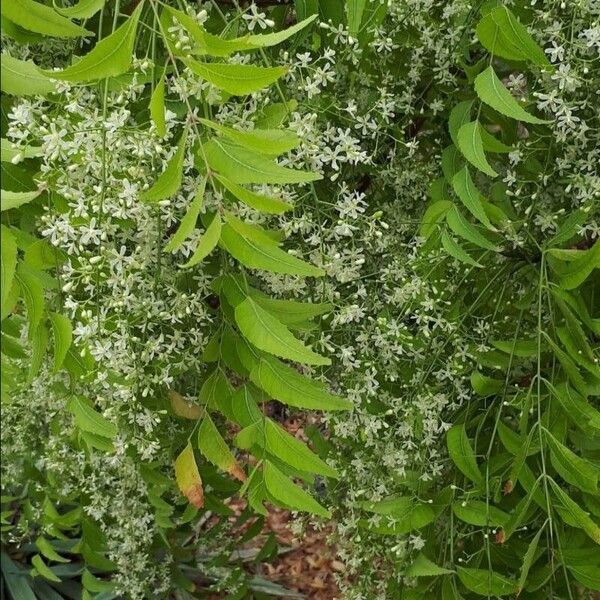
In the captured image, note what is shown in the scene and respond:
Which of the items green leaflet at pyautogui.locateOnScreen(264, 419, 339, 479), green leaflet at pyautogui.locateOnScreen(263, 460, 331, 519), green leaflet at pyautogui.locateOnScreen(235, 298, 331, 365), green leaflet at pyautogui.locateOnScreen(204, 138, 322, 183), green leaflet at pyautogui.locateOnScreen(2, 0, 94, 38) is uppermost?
green leaflet at pyautogui.locateOnScreen(2, 0, 94, 38)

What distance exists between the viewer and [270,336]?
2.99ft

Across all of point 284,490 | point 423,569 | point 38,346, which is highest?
point 38,346

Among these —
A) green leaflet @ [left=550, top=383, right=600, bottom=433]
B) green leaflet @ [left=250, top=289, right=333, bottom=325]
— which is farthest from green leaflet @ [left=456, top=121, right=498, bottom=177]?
green leaflet @ [left=550, top=383, right=600, bottom=433]

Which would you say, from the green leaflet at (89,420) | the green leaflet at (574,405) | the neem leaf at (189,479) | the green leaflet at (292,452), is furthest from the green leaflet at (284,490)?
the green leaflet at (574,405)

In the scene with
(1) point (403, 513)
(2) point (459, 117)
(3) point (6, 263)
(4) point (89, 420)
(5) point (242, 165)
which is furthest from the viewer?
(1) point (403, 513)

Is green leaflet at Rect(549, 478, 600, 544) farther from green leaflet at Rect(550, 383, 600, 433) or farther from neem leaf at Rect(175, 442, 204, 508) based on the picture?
neem leaf at Rect(175, 442, 204, 508)

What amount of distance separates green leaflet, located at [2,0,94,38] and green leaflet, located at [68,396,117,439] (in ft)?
1.81

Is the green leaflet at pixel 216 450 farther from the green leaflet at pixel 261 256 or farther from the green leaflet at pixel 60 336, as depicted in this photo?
the green leaflet at pixel 261 256

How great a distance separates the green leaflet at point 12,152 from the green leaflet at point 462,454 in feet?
2.67

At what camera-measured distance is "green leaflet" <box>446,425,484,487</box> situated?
4.54ft

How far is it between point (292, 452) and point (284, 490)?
50 millimetres

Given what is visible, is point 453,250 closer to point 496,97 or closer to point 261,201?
point 496,97

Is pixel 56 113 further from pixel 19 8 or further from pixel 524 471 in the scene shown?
pixel 524 471

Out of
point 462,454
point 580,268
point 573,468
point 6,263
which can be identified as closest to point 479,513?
point 462,454
